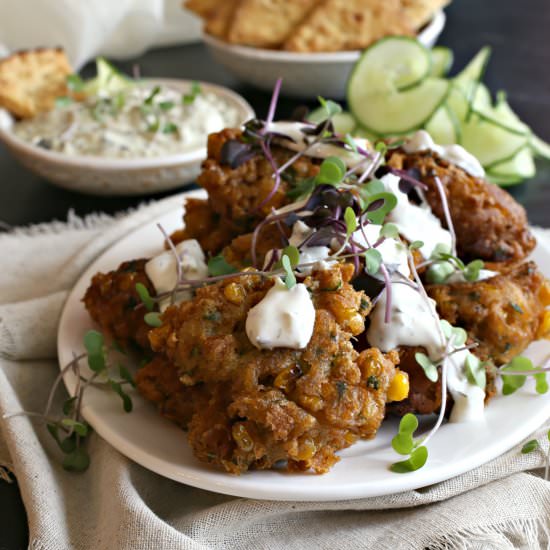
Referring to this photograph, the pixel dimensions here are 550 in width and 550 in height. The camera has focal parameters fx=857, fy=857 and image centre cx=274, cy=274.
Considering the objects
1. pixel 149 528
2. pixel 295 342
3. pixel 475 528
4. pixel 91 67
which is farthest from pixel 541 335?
pixel 91 67

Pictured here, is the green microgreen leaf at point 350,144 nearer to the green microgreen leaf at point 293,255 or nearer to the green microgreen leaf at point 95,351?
the green microgreen leaf at point 293,255

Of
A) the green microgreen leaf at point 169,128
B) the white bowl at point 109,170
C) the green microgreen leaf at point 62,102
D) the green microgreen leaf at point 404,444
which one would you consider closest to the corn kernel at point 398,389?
the green microgreen leaf at point 404,444

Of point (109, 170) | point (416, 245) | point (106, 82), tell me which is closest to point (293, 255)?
point (416, 245)

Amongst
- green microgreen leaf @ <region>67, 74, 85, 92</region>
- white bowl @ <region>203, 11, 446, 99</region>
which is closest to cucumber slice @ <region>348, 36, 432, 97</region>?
white bowl @ <region>203, 11, 446, 99</region>

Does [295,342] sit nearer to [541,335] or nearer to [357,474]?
[357,474]

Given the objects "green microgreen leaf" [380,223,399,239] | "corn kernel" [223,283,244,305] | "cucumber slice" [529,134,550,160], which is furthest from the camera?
"cucumber slice" [529,134,550,160]

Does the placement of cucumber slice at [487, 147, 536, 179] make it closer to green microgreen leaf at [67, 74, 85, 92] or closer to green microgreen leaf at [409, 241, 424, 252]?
green microgreen leaf at [409, 241, 424, 252]
